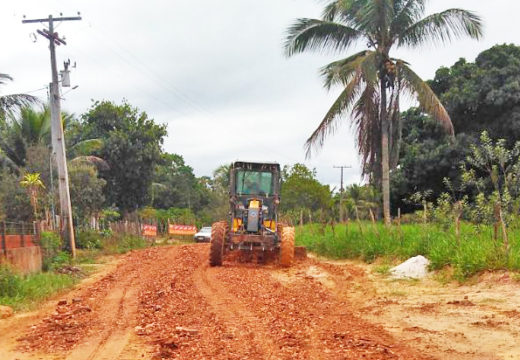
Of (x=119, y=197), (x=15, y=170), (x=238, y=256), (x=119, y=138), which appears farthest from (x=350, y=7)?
(x=119, y=197)

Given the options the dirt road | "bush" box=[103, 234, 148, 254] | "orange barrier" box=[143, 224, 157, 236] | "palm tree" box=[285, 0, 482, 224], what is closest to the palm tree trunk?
"palm tree" box=[285, 0, 482, 224]

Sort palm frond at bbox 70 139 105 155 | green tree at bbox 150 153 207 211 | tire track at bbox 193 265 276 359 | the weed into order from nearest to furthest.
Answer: tire track at bbox 193 265 276 359 → the weed → palm frond at bbox 70 139 105 155 → green tree at bbox 150 153 207 211

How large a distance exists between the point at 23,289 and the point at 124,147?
28.0 m

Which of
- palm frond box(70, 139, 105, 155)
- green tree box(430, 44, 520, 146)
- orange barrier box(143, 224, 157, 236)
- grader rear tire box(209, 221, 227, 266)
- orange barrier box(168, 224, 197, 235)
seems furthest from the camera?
orange barrier box(168, 224, 197, 235)

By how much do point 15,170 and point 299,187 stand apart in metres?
28.4

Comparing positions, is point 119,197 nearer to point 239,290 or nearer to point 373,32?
point 373,32

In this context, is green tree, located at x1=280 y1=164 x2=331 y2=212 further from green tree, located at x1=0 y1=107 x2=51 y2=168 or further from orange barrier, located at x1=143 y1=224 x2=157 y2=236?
green tree, located at x1=0 y1=107 x2=51 y2=168

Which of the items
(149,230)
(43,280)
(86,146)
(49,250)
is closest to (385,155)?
(49,250)

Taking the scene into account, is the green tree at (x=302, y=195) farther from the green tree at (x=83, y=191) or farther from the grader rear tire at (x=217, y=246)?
the grader rear tire at (x=217, y=246)

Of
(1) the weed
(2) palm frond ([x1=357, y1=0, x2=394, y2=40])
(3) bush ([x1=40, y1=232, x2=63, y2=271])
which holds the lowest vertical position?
(1) the weed

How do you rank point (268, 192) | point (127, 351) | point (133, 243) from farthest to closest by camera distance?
point (133, 243), point (268, 192), point (127, 351)

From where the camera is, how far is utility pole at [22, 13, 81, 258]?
2047 centimetres

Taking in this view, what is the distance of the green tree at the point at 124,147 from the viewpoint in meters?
38.7

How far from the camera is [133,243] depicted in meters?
30.6
